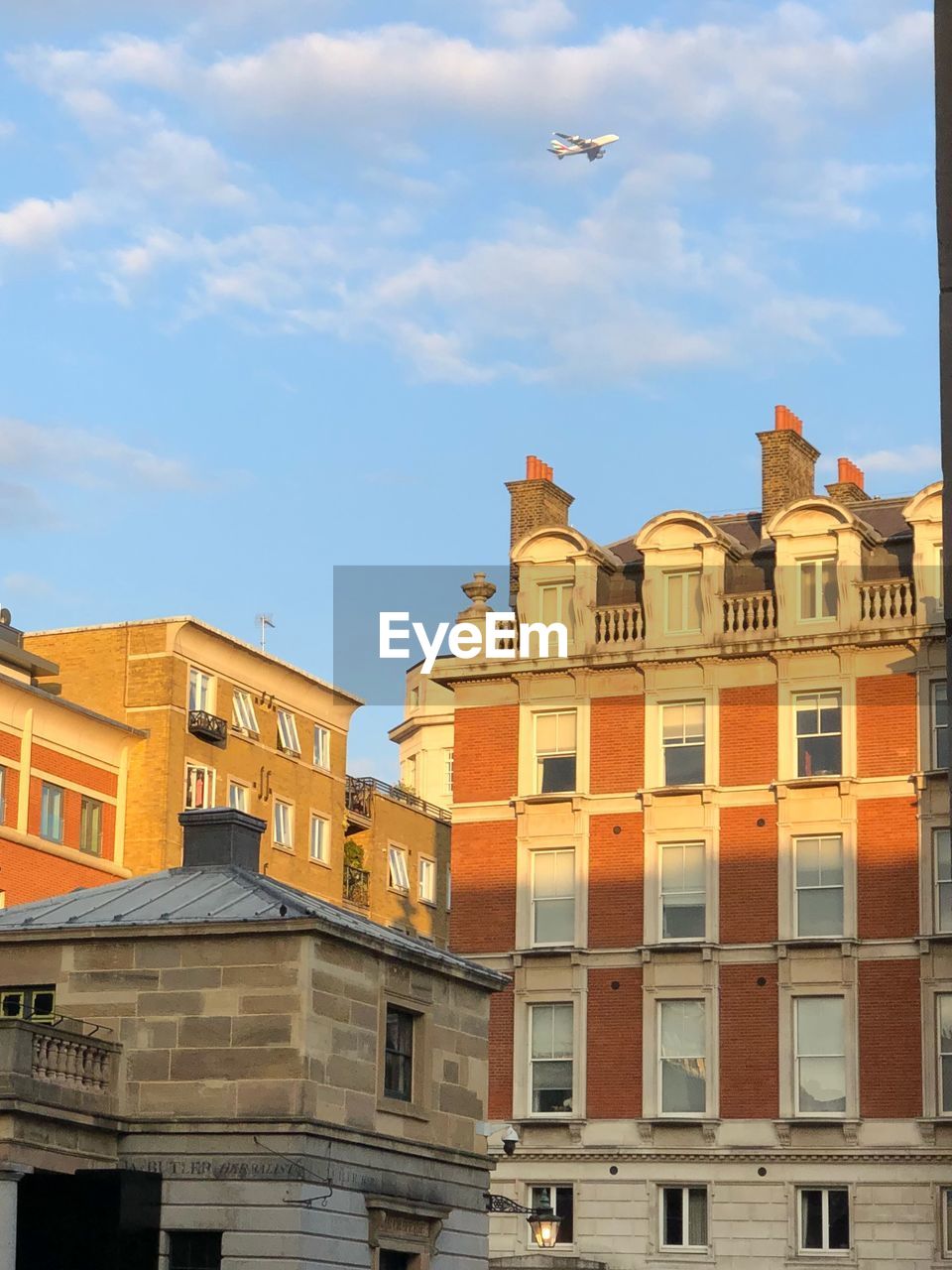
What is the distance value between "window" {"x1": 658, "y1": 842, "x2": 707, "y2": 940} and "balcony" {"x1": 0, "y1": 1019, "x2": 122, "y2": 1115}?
83.6ft

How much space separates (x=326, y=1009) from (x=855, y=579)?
2724 cm

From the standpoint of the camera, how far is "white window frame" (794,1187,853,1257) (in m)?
53.8

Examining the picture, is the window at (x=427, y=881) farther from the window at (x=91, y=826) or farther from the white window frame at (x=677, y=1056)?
the white window frame at (x=677, y=1056)

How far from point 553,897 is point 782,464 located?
13425 mm

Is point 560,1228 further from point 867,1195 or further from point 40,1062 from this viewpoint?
point 40,1062

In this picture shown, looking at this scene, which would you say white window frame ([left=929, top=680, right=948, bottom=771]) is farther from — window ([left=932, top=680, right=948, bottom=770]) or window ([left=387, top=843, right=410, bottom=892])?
window ([left=387, top=843, right=410, bottom=892])

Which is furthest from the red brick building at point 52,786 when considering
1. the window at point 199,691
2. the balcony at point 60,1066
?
the balcony at point 60,1066

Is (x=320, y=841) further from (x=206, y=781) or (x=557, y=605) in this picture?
(x=557, y=605)

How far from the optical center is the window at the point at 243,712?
8125 centimetres

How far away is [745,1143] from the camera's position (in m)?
55.2

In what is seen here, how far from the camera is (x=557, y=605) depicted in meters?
61.4

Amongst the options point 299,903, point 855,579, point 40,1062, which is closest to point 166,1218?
point 40,1062

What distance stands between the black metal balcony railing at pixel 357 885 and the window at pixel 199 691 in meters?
11.2

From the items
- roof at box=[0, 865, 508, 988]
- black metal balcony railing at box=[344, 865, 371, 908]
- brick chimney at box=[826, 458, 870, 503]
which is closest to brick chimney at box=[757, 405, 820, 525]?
brick chimney at box=[826, 458, 870, 503]
